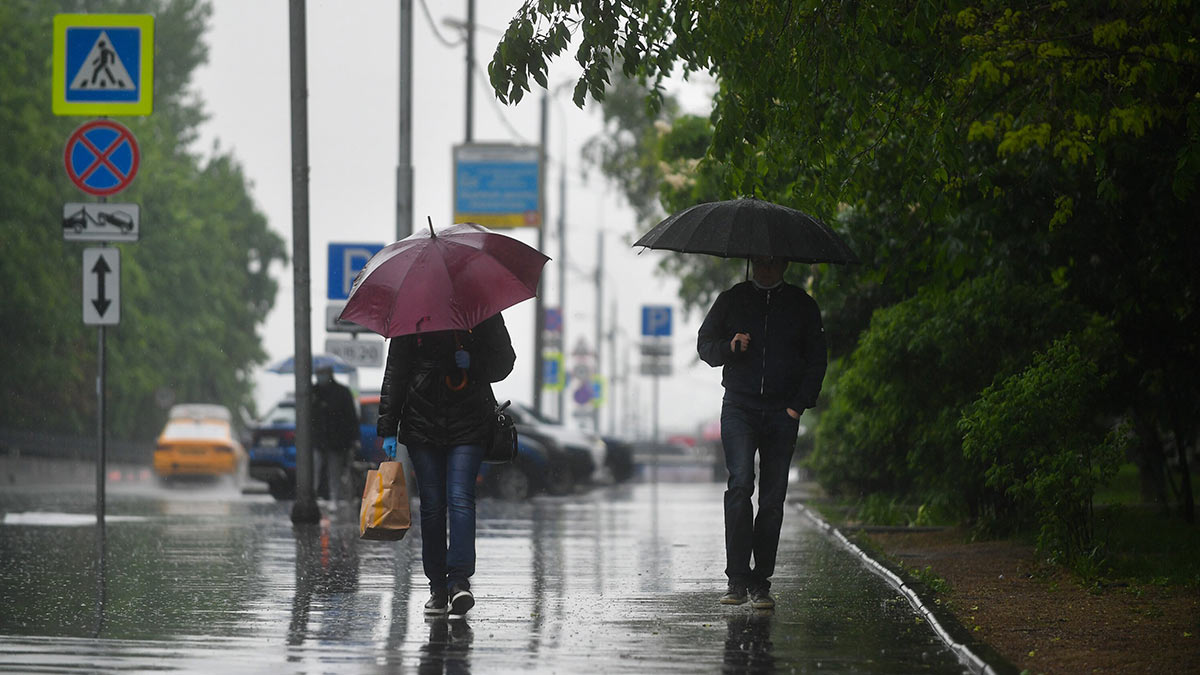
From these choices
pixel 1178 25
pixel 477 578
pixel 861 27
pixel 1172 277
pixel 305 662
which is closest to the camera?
pixel 305 662

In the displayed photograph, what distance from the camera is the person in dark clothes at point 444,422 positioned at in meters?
9.49

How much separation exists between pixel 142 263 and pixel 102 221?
46707mm

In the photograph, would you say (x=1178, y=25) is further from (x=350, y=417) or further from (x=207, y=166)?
(x=207, y=166)

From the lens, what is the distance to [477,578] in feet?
38.8

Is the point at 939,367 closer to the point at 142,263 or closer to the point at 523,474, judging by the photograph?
the point at 523,474

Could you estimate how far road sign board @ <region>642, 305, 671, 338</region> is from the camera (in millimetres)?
40344

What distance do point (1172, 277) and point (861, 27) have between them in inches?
191

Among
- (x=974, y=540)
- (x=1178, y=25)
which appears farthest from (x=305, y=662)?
(x=974, y=540)

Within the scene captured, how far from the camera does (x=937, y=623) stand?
29.8 ft

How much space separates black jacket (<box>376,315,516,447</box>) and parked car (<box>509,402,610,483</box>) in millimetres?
17881

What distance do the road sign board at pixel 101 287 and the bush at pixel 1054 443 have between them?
7.19 m

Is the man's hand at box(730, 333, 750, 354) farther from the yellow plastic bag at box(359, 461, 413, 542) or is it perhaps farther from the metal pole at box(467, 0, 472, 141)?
the metal pole at box(467, 0, 472, 141)

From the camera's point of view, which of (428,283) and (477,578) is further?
(477,578)

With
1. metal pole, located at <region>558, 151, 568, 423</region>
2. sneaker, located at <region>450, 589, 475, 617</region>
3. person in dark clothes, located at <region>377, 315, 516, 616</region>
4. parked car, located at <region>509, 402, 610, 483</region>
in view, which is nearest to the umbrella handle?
person in dark clothes, located at <region>377, 315, 516, 616</region>
